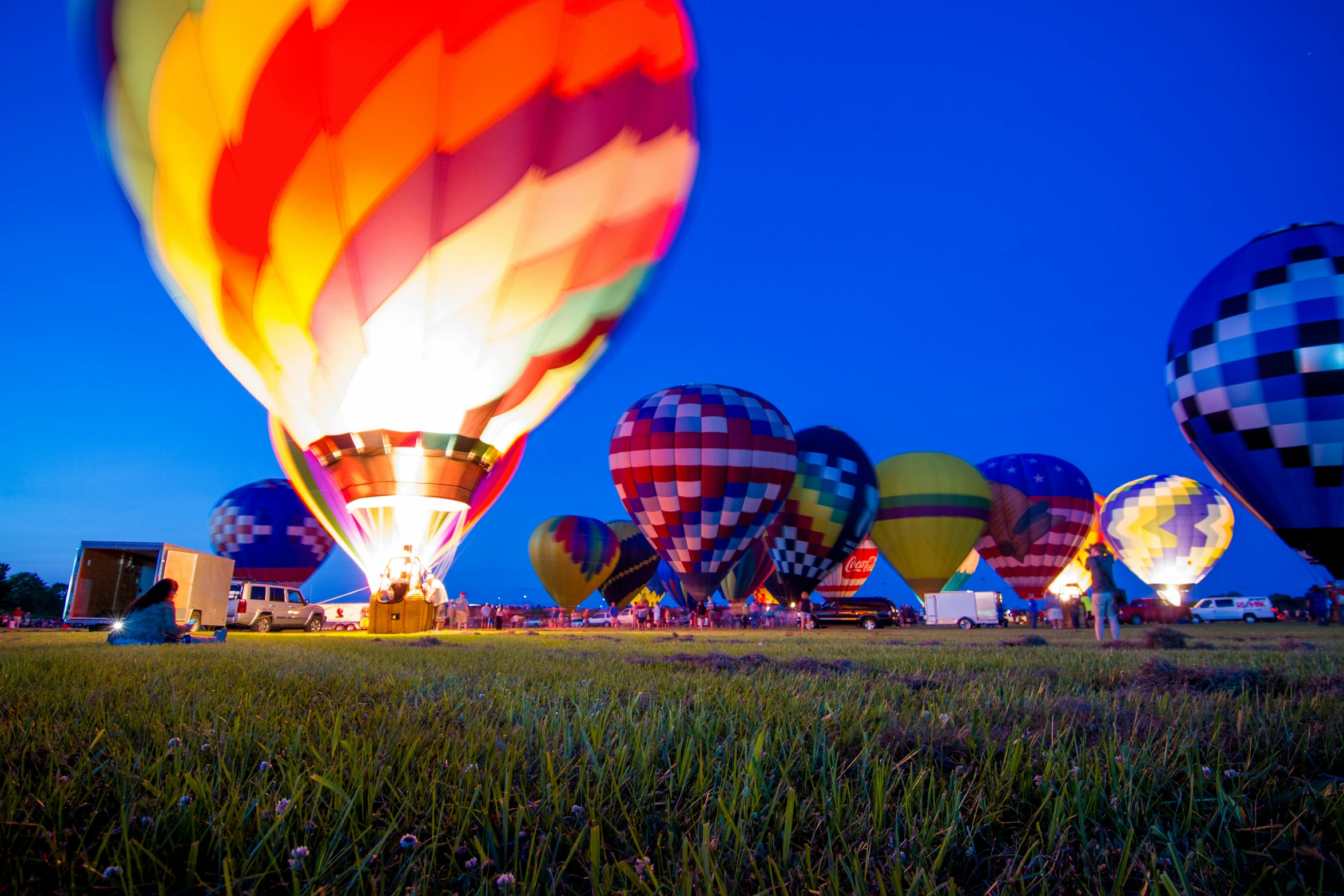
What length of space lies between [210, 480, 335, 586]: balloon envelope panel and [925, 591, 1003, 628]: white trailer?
26.6 m

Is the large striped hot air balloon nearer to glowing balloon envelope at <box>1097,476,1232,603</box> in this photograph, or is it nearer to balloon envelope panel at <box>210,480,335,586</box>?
balloon envelope panel at <box>210,480,335,586</box>

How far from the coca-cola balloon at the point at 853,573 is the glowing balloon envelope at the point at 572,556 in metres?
14.5

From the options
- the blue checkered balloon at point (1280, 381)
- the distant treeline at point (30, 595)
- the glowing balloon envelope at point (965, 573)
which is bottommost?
the distant treeline at point (30, 595)

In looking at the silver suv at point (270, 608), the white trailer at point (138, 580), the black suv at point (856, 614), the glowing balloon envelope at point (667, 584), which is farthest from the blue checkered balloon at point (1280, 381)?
the glowing balloon envelope at point (667, 584)

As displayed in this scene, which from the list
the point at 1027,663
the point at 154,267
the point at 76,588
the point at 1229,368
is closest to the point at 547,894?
the point at 1027,663

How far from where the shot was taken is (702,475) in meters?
23.5

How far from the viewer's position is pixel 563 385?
13.0 metres

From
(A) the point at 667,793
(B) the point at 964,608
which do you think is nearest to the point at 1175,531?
(B) the point at 964,608

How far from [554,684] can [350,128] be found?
9.17 meters

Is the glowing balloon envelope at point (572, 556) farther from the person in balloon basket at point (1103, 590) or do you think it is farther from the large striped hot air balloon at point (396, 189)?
the person in balloon basket at point (1103, 590)

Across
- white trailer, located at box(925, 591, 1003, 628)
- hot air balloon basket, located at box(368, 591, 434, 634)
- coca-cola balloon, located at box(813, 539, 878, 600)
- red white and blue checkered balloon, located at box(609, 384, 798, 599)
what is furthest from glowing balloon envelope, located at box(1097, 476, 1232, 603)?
hot air balloon basket, located at box(368, 591, 434, 634)

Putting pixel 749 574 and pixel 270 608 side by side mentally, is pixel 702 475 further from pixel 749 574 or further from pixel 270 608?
pixel 749 574

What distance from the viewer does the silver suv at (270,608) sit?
19328mm

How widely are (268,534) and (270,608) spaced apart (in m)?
14.1
